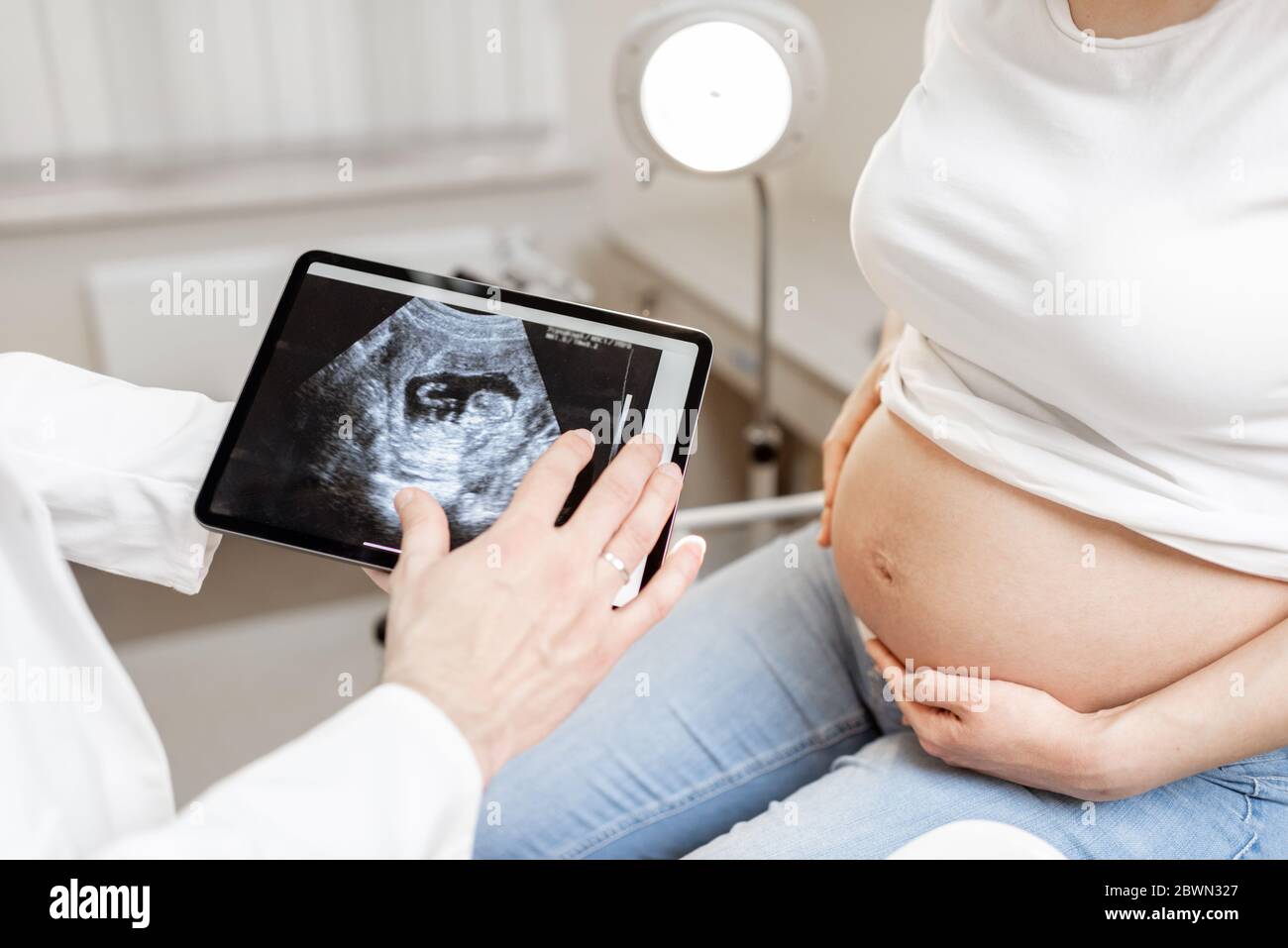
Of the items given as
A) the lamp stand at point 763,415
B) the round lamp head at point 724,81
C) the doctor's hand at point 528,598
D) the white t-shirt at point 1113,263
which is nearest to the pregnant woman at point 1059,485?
the white t-shirt at point 1113,263

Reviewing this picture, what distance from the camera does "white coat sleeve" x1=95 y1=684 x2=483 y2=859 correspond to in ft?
1.42

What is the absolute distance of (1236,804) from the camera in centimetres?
67

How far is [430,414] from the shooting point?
59cm

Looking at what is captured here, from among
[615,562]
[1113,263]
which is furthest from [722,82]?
[615,562]

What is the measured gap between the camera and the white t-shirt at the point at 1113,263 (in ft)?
1.99

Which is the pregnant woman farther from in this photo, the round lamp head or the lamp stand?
the lamp stand

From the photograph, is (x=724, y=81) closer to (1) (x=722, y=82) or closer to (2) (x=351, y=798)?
(1) (x=722, y=82)

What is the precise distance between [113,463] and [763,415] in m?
0.83

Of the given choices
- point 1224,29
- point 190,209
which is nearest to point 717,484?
point 1224,29

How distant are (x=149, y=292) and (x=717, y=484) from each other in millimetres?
894

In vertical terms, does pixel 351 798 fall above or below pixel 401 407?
below

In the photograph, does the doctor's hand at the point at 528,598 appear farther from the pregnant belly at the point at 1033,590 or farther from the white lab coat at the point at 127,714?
the pregnant belly at the point at 1033,590

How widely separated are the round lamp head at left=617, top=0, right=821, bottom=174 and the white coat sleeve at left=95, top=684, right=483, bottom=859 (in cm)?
63

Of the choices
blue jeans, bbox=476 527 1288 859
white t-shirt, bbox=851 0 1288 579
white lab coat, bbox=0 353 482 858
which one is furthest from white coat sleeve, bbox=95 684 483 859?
white t-shirt, bbox=851 0 1288 579
